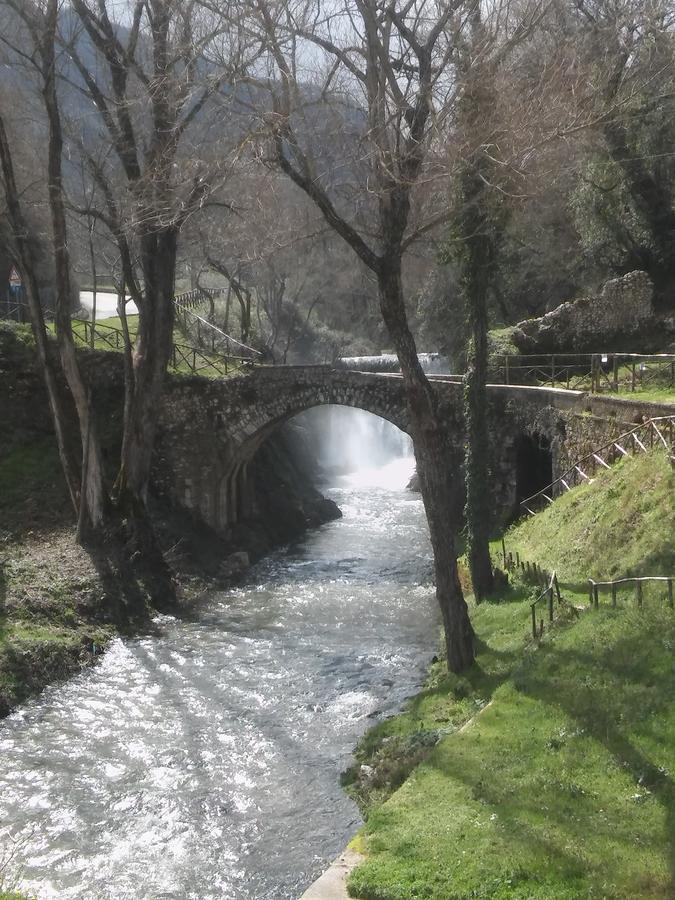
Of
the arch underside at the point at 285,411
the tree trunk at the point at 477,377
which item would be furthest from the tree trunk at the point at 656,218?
the tree trunk at the point at 477,377

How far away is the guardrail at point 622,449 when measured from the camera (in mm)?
15505

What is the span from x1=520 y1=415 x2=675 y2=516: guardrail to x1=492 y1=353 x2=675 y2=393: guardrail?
2.56 metres

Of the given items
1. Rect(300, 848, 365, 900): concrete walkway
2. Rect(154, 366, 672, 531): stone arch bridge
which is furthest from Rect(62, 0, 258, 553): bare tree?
Rect(300, 848, 365, 900): concrete walkway

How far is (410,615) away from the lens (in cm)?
2017

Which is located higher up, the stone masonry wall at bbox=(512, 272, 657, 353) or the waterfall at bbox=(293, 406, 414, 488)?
the stone masonry wall at bbox=(512, 272, 657, 353)

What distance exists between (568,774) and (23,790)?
7250mm

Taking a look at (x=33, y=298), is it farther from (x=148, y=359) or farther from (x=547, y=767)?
(x=547, y=767)

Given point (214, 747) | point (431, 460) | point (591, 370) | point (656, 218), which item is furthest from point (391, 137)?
point (656, 218)

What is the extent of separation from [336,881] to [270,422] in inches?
799

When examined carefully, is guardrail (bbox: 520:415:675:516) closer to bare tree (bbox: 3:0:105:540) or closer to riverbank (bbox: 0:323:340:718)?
riverbank (bbox: 0:323:340:718)

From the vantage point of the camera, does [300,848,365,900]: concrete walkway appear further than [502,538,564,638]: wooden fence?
No

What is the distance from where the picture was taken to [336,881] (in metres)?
8.10

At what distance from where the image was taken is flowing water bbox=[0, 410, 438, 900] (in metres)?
10.0

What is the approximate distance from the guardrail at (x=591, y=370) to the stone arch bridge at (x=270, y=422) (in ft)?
5.38
